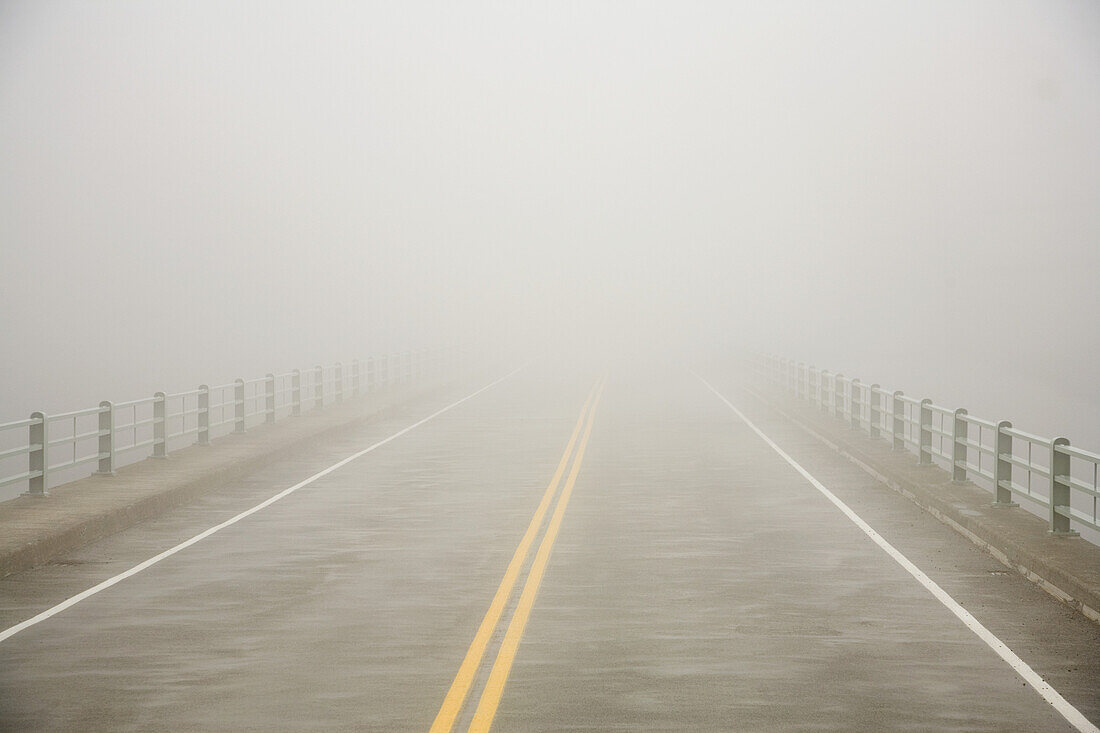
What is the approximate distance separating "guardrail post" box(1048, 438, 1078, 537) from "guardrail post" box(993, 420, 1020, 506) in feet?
6.23

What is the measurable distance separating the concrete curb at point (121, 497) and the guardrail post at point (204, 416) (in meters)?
0.22

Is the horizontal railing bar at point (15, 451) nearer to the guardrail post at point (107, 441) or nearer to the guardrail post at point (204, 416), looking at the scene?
the guardrail post at point (107, 441)

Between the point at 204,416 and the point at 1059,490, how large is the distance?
16.9m

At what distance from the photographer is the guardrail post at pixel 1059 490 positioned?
14359mm

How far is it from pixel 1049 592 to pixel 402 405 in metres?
30.9

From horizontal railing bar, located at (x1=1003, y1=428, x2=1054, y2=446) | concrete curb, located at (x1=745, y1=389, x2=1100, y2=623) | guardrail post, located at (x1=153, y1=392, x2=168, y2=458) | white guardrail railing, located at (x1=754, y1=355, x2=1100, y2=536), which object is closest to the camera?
concrete curb, located at (x1=745, y1=389, x2=1100, y2=623)

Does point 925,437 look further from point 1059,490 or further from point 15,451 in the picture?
point 15,451

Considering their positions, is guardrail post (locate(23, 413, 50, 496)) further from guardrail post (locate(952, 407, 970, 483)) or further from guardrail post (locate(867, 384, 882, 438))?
guardrail post (locate(867, 384, 882, 438))

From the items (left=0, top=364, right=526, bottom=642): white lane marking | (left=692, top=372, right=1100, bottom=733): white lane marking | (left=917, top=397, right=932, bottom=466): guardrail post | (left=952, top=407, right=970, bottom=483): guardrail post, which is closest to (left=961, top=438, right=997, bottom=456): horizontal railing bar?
(left=952, top=407, right=970, bottom=483): guardrail post

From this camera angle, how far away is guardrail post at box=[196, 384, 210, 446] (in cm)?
2632

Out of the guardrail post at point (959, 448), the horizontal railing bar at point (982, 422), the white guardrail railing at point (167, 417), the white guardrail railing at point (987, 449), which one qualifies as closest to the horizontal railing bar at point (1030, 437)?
the white guardrail railing at point (987, 449)

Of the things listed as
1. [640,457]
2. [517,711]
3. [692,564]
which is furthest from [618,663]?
[640,457]

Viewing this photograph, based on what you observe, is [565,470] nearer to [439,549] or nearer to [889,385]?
[439,549]

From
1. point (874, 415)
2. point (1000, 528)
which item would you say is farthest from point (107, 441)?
point (874, 415)
